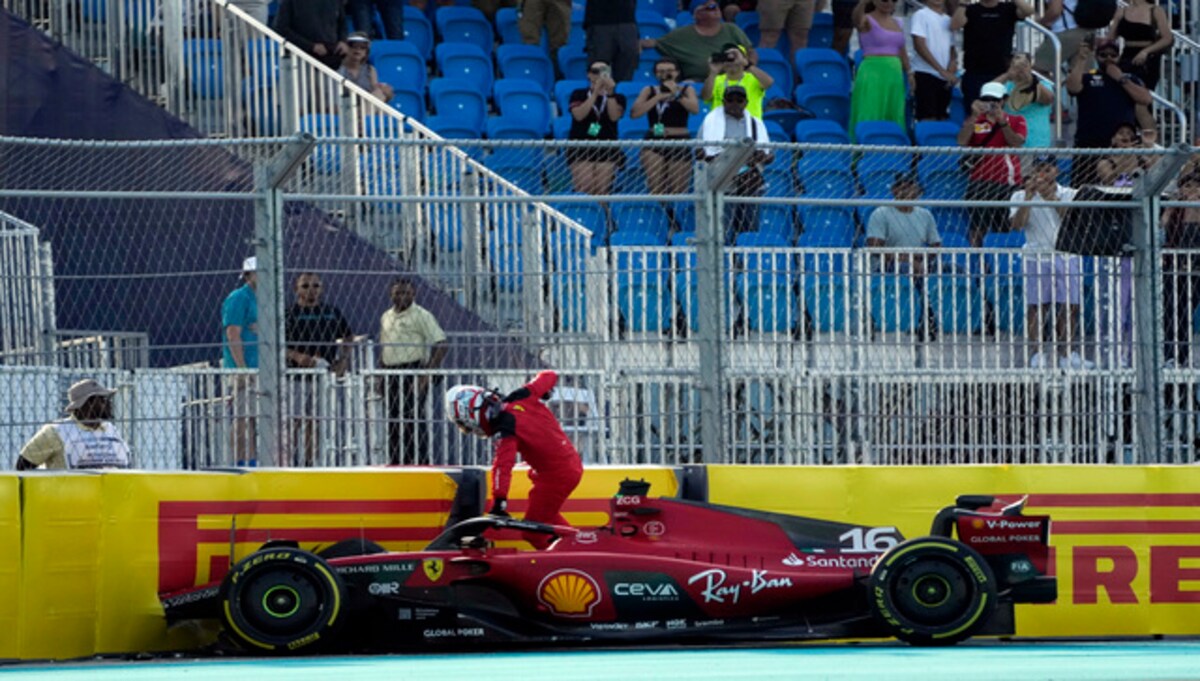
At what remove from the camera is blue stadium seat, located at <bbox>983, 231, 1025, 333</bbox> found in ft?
41.6

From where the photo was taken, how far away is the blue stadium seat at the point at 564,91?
19.8 m

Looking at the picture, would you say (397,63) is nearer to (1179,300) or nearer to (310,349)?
(310,349)

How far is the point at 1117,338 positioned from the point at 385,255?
445 cm

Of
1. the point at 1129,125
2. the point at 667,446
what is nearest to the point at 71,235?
the point at 667,446

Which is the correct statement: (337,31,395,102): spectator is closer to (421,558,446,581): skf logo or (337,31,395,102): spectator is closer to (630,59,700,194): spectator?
(630,59,700,194): spectator

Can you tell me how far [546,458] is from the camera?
38.2 feet

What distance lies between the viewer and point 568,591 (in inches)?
431

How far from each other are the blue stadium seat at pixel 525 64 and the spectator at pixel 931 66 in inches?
128

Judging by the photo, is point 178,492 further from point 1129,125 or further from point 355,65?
point 1129,125

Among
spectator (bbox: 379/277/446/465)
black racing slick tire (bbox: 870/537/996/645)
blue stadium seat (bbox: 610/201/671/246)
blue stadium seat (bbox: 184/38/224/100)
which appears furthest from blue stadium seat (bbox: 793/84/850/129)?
black racing slick tire (bbox: 870/537/996/645)

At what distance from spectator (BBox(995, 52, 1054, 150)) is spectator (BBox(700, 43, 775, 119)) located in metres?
2.04

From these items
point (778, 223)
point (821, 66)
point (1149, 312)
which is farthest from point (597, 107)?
point (1149, 312)

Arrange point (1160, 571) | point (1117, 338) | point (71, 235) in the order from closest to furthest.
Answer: point (1160, 571), point (1117, 338), point (71, 235)

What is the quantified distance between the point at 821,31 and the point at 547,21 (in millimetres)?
2688
